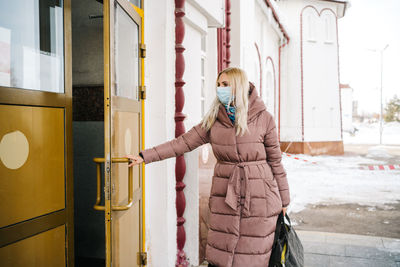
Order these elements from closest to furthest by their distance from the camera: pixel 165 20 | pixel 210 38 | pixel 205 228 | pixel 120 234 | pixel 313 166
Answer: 1. pixel 120 234
2. pixel 165 20
3. pixel 205 228
4. pixel 210 38
5. pixel 313 166

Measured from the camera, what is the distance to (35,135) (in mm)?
2195

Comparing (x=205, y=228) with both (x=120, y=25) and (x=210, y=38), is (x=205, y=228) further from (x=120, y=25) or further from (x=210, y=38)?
(x=210, y=38)

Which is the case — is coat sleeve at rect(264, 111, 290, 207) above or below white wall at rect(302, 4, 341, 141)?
below

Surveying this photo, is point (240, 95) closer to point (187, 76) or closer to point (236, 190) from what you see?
point (236, 190)

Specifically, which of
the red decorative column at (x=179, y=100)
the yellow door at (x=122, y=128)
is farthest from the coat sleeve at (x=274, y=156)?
the yellow door at (x=122, y=128)

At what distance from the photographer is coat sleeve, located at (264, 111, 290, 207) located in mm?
2953

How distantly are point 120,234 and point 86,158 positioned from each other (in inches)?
73.0

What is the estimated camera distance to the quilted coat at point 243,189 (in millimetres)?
2834

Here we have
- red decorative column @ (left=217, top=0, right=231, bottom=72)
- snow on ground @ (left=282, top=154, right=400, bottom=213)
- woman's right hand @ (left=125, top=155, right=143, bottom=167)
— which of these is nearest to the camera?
woman's right hand @ (left=125, top=155, right=143, bottom=167)

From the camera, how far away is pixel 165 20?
11.1 ft

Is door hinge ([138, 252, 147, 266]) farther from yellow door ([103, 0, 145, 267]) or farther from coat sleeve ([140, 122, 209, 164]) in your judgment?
coat sleeve ([140, 122, 209, 164])

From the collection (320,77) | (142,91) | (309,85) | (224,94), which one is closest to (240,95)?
(224,94)

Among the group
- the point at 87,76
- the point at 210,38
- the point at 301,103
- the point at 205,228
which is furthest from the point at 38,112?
the point at 301,103

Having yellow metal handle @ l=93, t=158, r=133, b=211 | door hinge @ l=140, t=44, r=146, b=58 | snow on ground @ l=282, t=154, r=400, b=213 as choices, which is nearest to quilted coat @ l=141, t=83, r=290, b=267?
yellow metal handle @ l=93, t=158, r=133, b=211
